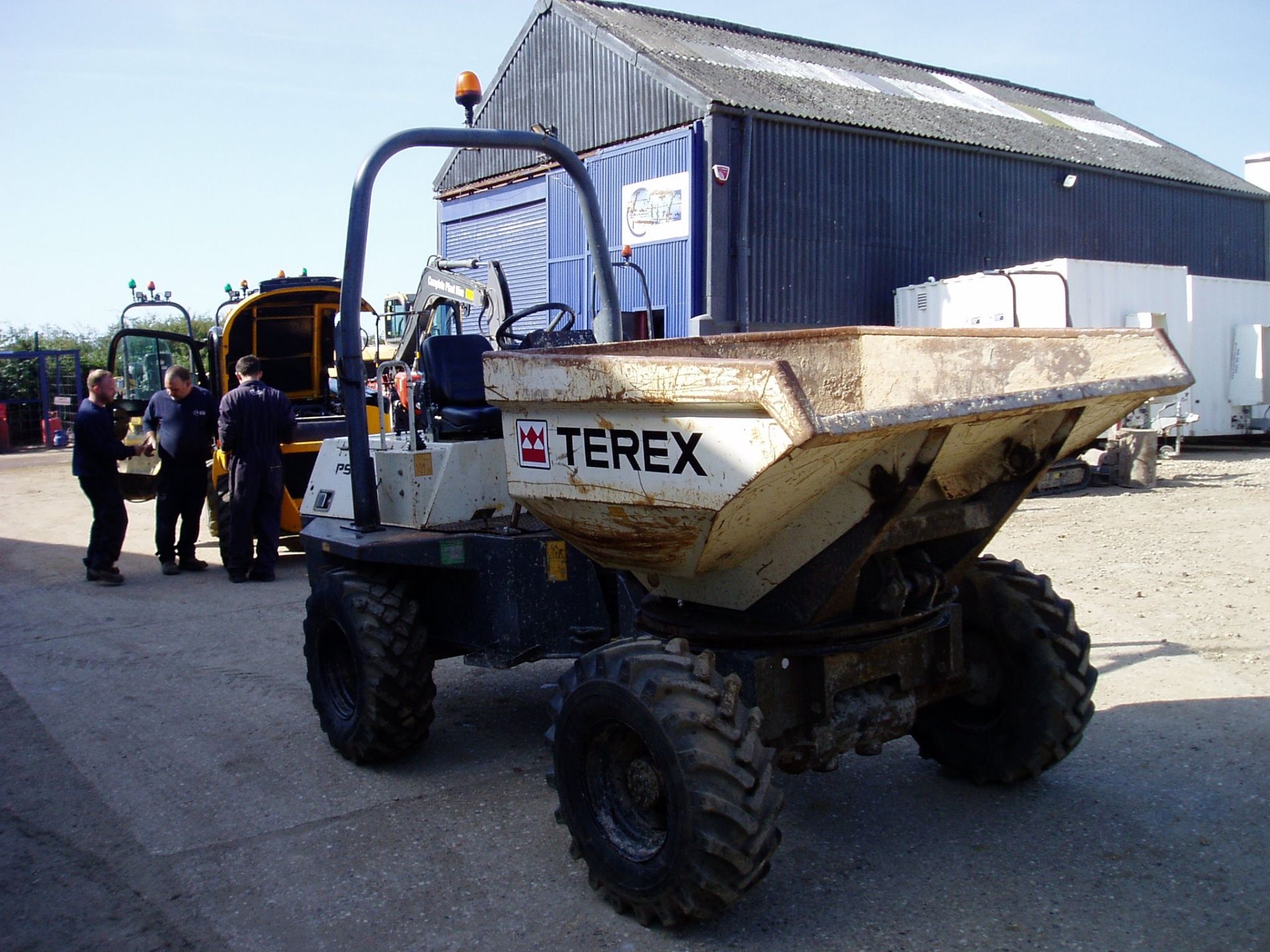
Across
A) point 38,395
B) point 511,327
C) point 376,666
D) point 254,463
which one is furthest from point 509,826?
point 38,395

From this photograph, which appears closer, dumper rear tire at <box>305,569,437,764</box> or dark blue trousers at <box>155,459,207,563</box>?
dumper rear tire at <box>305,569,437,764</box>

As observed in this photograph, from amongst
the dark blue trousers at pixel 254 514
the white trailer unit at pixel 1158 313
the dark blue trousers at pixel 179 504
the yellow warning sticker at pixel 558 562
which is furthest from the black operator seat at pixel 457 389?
the white trailer unit at pixel 1158 313

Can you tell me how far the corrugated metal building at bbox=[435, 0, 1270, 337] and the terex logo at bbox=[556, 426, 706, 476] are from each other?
1333 centimetres

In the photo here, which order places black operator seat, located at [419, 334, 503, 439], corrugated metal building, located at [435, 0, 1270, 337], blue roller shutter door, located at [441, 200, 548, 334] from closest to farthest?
black operator seat, located at [419, 334, 503, 439] < corrugated metal building, located at [435, 0, 1270, 337] < blue roller shutter door, located at [441, 200, 548, 334]

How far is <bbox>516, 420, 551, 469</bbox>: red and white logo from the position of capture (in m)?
3.65

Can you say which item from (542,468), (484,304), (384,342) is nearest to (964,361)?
(542,468)

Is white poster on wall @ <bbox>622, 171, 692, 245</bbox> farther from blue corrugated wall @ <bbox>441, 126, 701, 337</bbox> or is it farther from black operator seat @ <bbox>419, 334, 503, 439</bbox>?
black operator seat @ <bbox>419, 334, 503, 439</bbox>

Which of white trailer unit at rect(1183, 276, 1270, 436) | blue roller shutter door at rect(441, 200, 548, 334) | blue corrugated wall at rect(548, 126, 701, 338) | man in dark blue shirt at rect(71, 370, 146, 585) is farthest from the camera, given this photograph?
blue roller shutter door at rect(441, 200, 548, 334)

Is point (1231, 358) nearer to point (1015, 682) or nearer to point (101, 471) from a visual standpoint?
point (1015, 682)

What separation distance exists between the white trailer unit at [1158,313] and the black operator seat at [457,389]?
30.9 ft

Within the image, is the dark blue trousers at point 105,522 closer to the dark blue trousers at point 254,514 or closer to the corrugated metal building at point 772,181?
the dark blue trousers at point 254,514

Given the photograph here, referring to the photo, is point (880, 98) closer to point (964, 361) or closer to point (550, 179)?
point (550, 179)

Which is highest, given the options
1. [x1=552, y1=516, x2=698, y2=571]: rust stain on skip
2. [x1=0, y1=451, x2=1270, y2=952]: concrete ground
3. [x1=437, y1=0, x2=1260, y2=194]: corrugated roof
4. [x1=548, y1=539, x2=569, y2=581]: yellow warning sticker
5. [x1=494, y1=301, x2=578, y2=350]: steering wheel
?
[x1=437, y1=0, x2=1260, y2=194]: corrugated roof

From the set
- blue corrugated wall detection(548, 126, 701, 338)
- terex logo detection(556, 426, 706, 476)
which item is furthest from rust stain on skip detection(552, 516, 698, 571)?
blue corrugated wall detection(548, 126, 701, 338)
